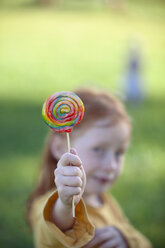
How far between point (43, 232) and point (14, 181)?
1.87 meters

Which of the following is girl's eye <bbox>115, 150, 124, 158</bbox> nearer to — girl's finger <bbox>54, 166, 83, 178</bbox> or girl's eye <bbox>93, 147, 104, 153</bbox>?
girl's eye <bbox>93, 147, 104, 153</bbox>

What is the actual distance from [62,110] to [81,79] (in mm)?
5178

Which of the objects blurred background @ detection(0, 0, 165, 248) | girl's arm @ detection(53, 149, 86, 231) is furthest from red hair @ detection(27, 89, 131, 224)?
girl's arm @ detection(53, 149, 86, 231)

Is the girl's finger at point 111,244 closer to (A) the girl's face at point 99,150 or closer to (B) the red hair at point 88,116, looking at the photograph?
(A) the girl's face at point 99,150

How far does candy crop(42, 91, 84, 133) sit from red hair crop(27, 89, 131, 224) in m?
0.45

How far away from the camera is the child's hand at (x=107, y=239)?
83.0 inches

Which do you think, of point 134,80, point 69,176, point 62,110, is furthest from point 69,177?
point 134,80

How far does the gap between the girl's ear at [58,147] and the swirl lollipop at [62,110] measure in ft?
1.65

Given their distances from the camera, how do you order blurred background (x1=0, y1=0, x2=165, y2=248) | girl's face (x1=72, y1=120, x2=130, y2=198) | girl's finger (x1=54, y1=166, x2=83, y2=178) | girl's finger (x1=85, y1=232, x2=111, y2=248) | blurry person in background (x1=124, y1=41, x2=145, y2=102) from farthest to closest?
1. blurry person in background (x1=124, y1=41, x2=145, y2=102)
2. blurred background (x1=0, y1=0, x2=165, y2=248)
3. girl's face (x1=72, y1=120, x2=130, y2=198)
4. girl's finger (x1=85, y1=232, x2=111, y2=248)
5. girl's finger (x1=54, y1=166, x2=83, y2=178)

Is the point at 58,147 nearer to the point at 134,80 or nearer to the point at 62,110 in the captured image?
the point at 62,110

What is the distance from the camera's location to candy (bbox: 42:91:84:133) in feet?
5.85

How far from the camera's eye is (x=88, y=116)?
2.27 meters

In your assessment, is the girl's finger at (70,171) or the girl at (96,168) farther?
the girl at (96,168)

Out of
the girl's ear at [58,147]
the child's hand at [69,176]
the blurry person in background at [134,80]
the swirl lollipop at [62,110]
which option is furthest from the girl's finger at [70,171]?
the blurry person in background at [134,80]
